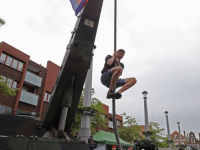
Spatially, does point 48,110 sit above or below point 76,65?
below

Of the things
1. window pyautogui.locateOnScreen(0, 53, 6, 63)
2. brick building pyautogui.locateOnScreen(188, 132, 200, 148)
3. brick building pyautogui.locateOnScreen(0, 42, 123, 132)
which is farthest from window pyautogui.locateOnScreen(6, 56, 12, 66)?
brick building pyautogui.locateOnScreen(188, 132, 200, 148)

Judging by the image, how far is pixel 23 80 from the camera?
68.2 ft

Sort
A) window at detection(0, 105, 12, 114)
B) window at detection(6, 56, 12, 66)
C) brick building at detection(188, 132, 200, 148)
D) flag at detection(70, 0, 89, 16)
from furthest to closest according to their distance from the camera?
brick building at detection(188, 132, 200, 148), window at detection(6, 56, 12, 66), window at detection(0, 105, 12, 114), flag at detection(70, 0, 89, 16)

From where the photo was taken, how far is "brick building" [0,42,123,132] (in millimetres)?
18891

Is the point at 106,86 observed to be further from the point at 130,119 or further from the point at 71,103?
the point at 130,119

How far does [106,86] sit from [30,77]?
2004 centimetres

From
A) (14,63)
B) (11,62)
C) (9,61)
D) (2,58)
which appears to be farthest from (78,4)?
(14,63)

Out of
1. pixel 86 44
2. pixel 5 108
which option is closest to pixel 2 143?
pixel 86 44

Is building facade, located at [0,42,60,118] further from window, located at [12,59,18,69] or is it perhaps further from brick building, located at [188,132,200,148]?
brick building, located at [188,132,200,148]

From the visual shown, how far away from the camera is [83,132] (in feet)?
23.9

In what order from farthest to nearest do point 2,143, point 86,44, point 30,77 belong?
point 30,77
point 86,44
point 2,143

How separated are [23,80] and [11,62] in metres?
2.36

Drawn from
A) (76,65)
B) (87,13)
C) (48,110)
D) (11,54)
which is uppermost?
(11,54)

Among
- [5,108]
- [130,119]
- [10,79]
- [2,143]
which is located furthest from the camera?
[130,119]
